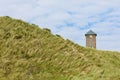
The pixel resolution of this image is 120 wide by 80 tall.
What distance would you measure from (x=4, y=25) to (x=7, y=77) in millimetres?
4725

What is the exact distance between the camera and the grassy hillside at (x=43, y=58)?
17656mm

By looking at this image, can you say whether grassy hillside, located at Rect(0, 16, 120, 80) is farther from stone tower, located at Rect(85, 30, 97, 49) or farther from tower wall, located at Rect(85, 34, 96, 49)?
stone tower, located at Rect(85, 30, 97, 49)

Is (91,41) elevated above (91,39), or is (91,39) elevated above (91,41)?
(91,39)

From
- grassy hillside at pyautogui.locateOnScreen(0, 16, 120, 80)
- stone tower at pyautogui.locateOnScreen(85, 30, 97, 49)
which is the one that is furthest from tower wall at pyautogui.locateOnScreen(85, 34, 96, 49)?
grassy hillside at pyautogui.locateOnScreen(0, 16, 120, 80)

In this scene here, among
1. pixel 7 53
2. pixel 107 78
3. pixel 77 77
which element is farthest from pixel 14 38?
pixel 107 78

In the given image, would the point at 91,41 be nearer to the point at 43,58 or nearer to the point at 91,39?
the point at 91,39

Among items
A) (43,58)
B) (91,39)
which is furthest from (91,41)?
(43,58)

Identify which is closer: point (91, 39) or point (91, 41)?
point (91, 41)

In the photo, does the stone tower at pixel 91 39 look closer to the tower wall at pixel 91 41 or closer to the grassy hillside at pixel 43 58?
the tower wall at pixel 91 41

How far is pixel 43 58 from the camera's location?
749 inches

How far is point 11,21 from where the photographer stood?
2173cm

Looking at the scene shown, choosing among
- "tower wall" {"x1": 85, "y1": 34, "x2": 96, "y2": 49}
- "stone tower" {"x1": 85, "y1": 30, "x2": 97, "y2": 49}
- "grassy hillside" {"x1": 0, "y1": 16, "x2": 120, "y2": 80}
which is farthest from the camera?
"stone tower" {"x1": 85, "y1": 30, "x2": 97, "y2": 49}

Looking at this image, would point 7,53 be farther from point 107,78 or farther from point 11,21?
point 107,78

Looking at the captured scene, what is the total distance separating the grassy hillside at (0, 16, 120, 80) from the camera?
17.7 m
